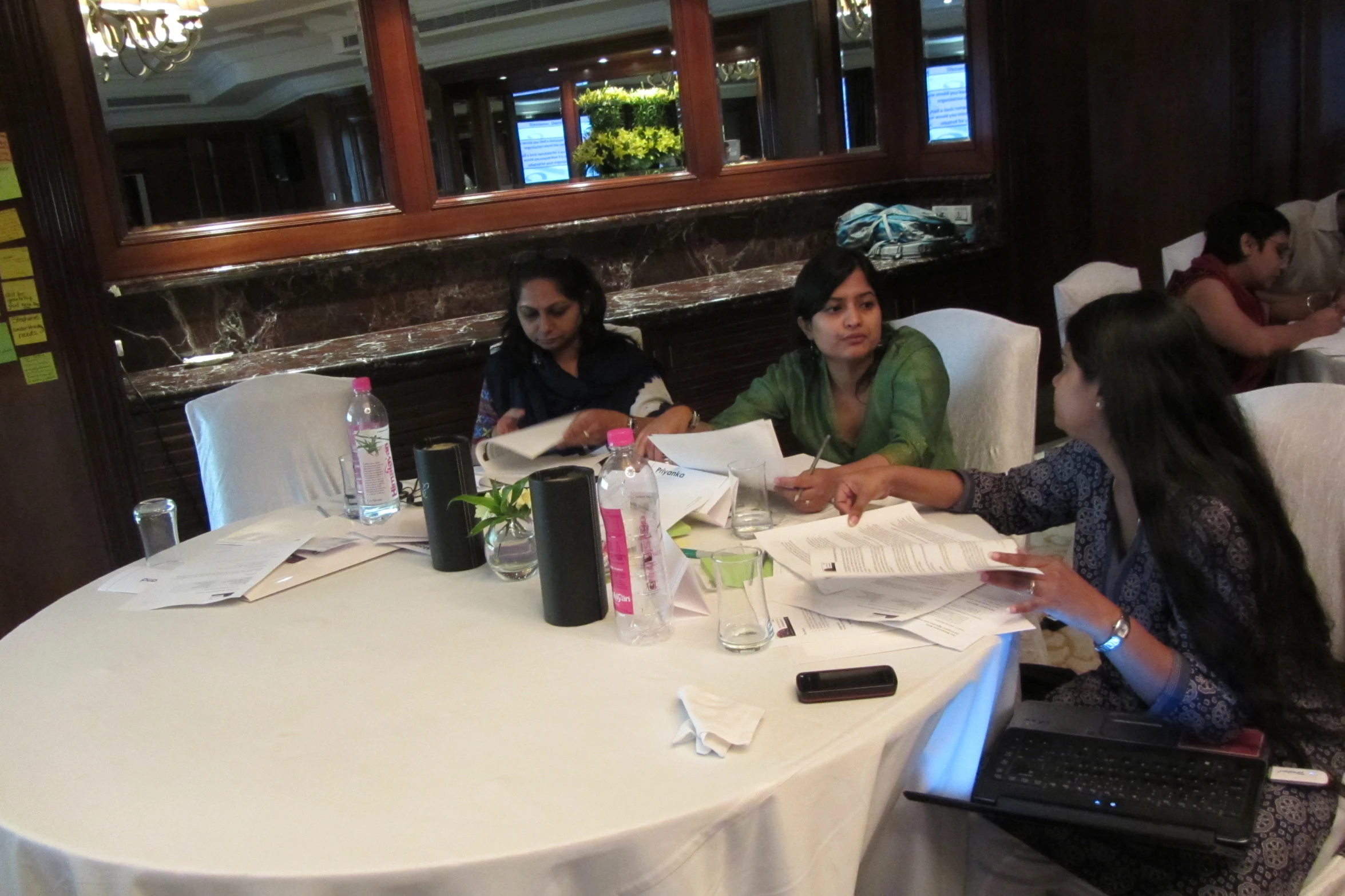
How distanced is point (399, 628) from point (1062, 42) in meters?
4.16

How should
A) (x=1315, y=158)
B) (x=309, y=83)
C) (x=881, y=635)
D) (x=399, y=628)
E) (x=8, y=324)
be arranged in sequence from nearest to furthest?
(x=881, y=635)
(x=399, y=628)
(x=8, y=324)
(x=309, y=83)
(x=1315, y=158)

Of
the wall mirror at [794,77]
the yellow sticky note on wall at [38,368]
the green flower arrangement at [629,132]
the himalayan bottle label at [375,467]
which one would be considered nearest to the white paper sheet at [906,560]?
the himalayan bottle label at [375,467]

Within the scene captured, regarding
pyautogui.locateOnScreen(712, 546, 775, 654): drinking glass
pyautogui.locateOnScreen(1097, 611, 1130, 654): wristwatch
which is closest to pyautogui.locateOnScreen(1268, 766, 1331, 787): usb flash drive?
pyautogui.locateOnScreen(1097, 611, 1130, 654): wristwatch

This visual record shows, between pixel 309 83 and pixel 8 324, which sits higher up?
pixel 309 83

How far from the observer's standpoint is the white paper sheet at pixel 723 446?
171 centimetres

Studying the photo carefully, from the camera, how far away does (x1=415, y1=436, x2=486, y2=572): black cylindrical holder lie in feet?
5.25

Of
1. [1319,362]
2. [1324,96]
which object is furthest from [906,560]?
[1324,96]

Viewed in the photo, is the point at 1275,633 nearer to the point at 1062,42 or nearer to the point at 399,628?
the point at 399,628

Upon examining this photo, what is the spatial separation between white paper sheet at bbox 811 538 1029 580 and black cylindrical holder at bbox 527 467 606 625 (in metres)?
0.29

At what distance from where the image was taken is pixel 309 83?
3.50 m

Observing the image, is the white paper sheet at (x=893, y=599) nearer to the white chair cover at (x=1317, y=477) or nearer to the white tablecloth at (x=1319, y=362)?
the white chair cover at (x=1317, y=477)

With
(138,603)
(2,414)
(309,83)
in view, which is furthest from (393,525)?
(309,83)

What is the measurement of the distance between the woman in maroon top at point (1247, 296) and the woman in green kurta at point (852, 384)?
1305 mm

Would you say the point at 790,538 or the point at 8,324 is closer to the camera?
the point at 790,538
